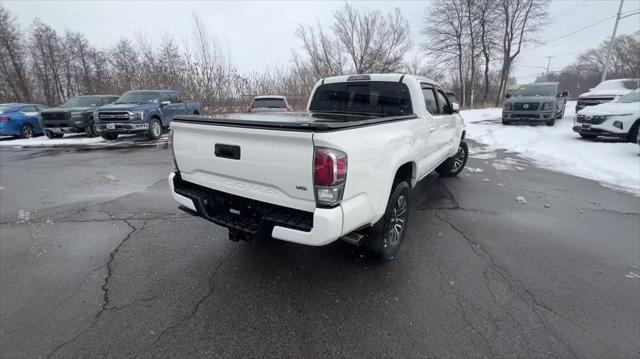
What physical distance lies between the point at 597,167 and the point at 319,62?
21.6m

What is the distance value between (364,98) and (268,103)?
396 inches

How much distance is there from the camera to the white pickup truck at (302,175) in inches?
84.2

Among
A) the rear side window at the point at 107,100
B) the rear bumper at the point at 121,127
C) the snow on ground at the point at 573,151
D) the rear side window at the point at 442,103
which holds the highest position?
the rear side window at the point at 107,100

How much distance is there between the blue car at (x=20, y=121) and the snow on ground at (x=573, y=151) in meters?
20.4

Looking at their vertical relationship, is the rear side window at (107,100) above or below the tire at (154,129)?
above

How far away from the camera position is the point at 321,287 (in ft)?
8.99

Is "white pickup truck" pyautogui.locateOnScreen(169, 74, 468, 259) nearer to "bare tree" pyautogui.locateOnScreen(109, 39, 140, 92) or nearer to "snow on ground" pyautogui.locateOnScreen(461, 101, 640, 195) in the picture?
"snow on ground" pyautogui.locateOnScreen(461, 101, 640, 195)

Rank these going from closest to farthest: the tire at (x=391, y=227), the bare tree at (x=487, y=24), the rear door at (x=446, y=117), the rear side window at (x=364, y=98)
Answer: the tire at (x=391, y=227)
the rear side window at (x=364, y=98)
the rear door at (x=446, y=117)
the bare tree at (x=487, y=24)

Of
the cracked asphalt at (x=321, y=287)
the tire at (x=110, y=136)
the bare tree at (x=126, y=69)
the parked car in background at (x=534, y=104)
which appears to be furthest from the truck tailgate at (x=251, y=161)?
the bare tree at (x=126, y=69)

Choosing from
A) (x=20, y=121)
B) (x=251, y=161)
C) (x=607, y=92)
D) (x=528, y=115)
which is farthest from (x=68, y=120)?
(x=607, y=92)

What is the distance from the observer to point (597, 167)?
711 cm

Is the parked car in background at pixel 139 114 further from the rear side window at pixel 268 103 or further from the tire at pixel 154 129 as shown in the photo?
the rear side window at pixel 268 103

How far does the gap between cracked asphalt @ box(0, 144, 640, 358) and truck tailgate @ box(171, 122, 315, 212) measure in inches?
36.9

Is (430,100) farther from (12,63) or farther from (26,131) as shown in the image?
(12,63)
